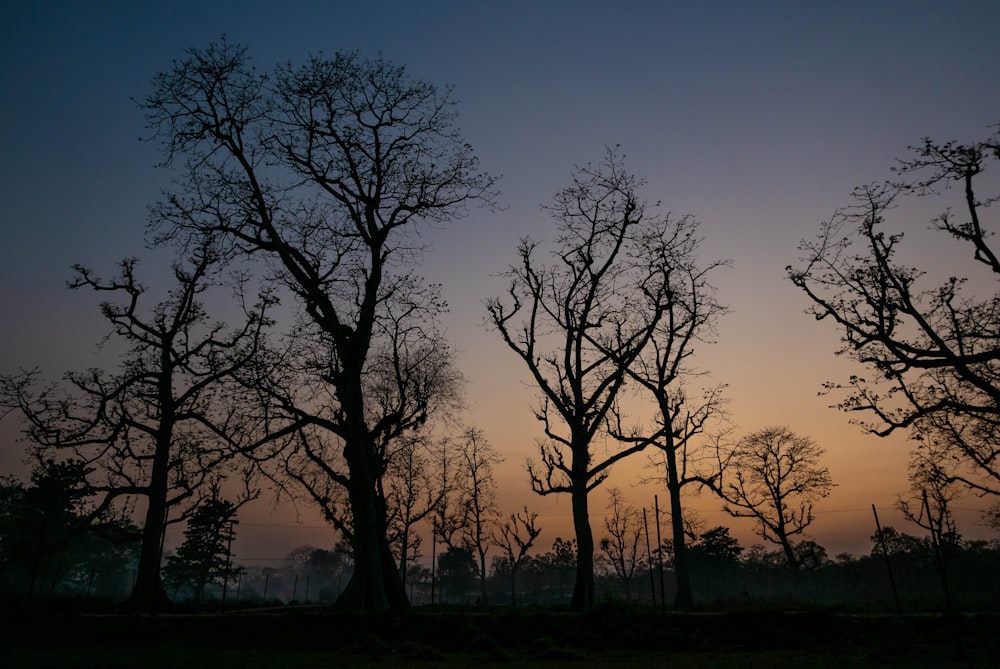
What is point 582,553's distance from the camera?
20922 mm

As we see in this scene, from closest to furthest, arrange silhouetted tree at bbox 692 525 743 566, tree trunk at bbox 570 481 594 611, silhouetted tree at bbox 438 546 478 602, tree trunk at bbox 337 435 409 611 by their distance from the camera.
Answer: tree trunk at bbox 337 435 409 611, tree trunk at bbox 570 481 594 611, silhouetted tree at bbox 692 525 743 566, silhouetted tree at bbox 438 546 478 602

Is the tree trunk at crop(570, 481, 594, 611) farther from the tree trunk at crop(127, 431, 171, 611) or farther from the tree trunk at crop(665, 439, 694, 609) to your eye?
the tree trunk at crop(127, 431, 171, 611)

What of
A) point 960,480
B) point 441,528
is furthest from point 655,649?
point 441,528

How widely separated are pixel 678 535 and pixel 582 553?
22.6 feet

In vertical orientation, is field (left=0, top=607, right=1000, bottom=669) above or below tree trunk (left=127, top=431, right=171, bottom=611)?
below

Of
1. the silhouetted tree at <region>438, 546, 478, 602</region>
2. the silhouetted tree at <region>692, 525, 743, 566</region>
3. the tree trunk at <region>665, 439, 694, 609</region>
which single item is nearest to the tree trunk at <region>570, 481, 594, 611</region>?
the tree trunk at <region>665, 439, 694, 609</region>

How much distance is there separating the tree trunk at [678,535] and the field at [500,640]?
333 inches

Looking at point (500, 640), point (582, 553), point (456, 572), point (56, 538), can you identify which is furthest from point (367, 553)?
point (456, 572)

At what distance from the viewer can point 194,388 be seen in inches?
1057

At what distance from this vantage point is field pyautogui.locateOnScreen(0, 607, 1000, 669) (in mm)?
12320

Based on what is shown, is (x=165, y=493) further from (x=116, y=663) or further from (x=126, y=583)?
(x=126, y=583)

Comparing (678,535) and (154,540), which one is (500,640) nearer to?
(678,535)

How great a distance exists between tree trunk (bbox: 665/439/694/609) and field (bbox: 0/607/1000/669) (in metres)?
8.47

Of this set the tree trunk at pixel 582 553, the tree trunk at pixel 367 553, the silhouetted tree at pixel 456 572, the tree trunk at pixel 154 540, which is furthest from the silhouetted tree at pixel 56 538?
the silhouetted tree at pixel 456 572
